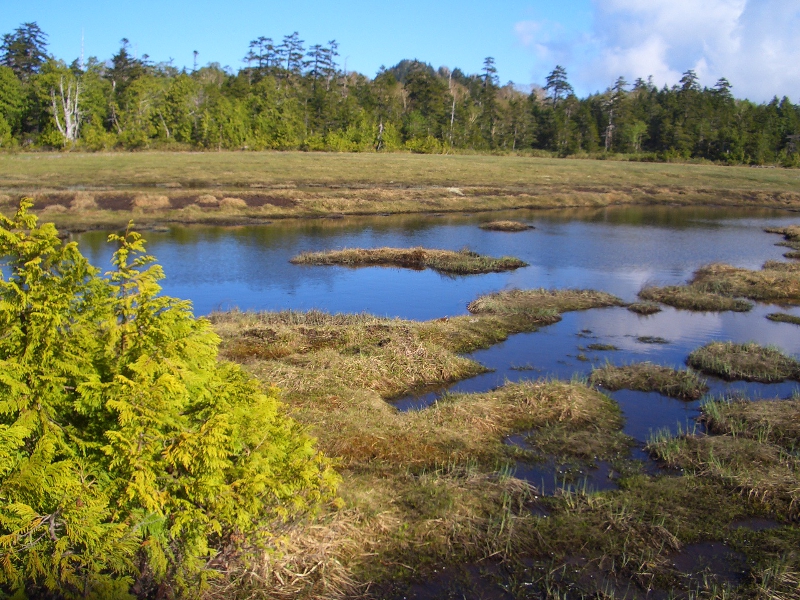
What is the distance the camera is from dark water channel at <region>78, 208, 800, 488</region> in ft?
56.8

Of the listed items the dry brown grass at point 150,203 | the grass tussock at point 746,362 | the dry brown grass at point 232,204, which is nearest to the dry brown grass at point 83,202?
the dry brown grass at point 150,203

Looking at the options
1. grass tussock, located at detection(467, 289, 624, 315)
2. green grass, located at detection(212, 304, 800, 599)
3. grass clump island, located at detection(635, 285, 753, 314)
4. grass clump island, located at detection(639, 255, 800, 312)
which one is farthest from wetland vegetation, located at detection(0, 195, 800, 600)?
grass clump island, located at detection(639, 255, 800, 312)

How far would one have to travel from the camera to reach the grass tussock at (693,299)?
23.8 m

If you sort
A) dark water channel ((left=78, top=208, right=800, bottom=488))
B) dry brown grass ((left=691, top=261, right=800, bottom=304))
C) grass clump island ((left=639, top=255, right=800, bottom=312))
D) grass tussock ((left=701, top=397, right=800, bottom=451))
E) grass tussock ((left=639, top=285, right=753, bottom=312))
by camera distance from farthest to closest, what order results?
dry brown grass ((left=691, top=261, right=800, bottom=304)), grass clump island ((left=639, top=255, right=800, bottom=312)), grass tussock ((left=639, top=285, right=753, bottom=312)), dark water channel ((left=78, top=208, right=800, bottom=488)), grass tussock ((left=701, top=397, right=800, bottom=451))

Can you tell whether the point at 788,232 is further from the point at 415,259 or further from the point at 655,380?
the point at 655,380

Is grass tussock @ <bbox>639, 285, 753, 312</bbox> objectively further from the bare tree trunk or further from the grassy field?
the bare tree trunk

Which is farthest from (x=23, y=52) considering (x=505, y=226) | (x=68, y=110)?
(x=505, y=226)

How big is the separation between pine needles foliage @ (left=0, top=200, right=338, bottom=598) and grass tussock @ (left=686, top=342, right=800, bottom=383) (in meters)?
13.5

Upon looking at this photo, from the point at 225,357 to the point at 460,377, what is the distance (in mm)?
5664

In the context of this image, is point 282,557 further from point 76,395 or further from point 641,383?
point 641,383

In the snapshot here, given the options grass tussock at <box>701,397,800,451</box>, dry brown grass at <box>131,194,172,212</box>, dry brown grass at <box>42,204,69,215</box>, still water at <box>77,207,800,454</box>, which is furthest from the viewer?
dry brown grass at <box>131,194,172,212</box>

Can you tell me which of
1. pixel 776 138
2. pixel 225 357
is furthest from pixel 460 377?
pixel 776 138

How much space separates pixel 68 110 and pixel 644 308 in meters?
78.3

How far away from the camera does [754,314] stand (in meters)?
23.5
